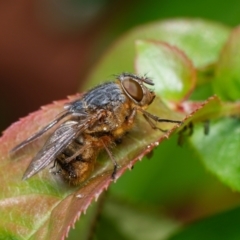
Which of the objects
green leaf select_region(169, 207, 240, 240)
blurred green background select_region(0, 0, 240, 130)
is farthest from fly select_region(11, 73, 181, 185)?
blurred green background select_region(0, 0, 240, 130)

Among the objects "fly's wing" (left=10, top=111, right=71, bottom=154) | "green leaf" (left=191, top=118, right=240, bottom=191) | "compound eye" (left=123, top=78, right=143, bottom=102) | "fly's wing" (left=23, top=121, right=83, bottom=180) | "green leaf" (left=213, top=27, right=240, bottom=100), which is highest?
"fly's wing" (left=10, top=111, right=71, bottom=154)

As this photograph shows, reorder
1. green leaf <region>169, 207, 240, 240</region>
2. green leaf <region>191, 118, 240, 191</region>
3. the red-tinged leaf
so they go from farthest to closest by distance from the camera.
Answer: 1. green leaf <region>169, 207, 240, 240</region>
2. green leaf <region>191, 118, 240, 191</region>
3. the red-tinged leaf

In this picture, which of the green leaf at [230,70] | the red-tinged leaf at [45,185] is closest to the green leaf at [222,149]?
the green leaf at [230,70]

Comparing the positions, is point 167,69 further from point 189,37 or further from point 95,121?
point 189,37

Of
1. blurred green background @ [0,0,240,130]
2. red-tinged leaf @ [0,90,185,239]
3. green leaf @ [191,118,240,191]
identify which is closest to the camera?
red-tinged leaf @ [0,90,185,239]

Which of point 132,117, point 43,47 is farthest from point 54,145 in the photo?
point 43,47

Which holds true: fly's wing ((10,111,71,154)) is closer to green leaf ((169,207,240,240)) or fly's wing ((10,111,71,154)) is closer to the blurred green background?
green leaf ((169,207,240,240))

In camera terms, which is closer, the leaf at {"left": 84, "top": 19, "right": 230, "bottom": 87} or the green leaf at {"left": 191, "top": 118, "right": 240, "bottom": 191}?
the green leaf at {"left": 191, "top": 118, "right": 240, "bottom": 191}

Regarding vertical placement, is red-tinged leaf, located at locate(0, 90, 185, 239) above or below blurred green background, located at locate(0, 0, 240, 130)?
above
